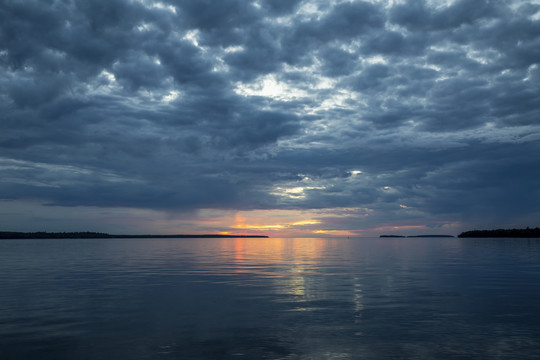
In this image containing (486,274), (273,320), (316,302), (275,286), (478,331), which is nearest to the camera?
(478,331)

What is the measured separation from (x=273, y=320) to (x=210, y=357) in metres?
5.71

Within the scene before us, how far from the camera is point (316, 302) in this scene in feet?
71.2

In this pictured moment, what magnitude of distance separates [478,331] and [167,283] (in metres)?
22.6

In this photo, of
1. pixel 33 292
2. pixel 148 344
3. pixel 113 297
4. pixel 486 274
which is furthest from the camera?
pixel 486 274

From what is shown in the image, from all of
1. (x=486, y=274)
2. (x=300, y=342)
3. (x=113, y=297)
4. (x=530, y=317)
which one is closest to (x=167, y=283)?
(x=113, y=297)

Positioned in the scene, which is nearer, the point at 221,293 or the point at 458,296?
the point at 458,296

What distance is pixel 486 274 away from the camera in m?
36.5

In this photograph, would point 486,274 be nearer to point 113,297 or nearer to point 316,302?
point 316,302

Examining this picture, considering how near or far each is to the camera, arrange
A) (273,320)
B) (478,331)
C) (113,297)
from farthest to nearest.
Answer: (113,297)
(273,320)
(478,331)

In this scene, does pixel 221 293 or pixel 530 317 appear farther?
pixel 221 293

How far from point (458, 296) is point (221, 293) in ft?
50.1

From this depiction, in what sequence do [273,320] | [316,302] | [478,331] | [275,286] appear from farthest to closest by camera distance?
1. [275,286]
2. [316,302]
3. [273,320]
4. [478,331]

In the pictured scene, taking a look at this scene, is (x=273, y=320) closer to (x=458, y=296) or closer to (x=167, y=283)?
(x=458, y=296)

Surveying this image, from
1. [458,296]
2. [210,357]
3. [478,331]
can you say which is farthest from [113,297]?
[458,296]
